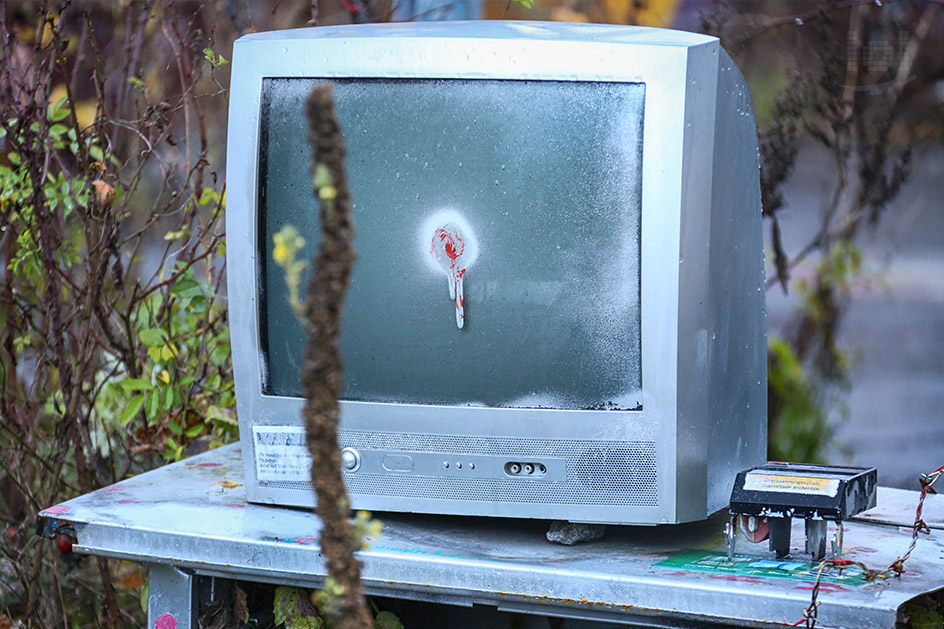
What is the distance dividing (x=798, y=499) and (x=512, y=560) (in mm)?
432

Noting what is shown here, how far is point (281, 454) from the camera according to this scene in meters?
1.82

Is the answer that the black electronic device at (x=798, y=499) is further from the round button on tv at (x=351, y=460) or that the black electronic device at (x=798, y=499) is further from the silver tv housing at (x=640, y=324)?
the round button on tv at (x=351, y=460)

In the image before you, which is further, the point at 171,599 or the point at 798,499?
the point at 171,599

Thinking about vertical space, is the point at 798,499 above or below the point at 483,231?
below

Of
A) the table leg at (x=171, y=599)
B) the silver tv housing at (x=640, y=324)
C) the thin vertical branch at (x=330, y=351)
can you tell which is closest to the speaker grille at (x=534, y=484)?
the silver tv housing at (x=640, y=324)

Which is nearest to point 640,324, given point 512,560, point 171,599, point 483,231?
point 483,231

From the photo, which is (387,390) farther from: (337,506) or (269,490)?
(337,506)

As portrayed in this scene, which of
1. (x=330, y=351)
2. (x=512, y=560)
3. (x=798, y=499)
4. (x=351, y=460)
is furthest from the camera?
(x=351, y=460)

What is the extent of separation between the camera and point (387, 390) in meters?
1.75

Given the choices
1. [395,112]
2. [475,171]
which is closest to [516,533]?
[475,171]

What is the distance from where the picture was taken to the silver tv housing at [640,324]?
5.21ft

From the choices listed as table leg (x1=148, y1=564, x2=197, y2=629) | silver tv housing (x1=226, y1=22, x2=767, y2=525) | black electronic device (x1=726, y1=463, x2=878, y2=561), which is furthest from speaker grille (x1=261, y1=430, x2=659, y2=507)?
table leg (x1=148, y1=564, x2=197, y2=629)

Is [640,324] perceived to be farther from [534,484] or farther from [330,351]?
[330,351]

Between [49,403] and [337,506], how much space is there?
1.78 metres
